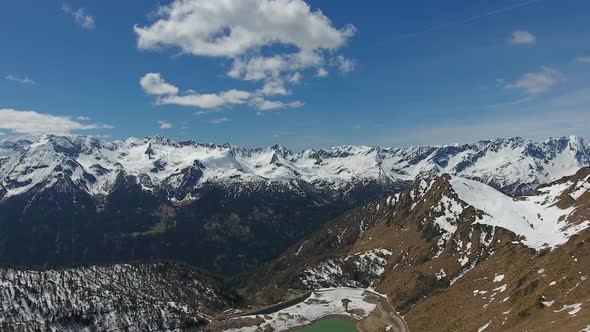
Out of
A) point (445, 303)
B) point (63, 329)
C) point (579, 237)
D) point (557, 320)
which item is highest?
point (579, 237)

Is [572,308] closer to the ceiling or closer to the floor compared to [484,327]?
Result: closer to the ceiling

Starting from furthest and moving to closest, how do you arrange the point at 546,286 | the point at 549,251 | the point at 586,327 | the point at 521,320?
the point at 549,251 → the point at 546,286 → the point at 521,320 → the point at 586,327

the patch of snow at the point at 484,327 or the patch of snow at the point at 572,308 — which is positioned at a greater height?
the patch of snow at the point at 572,308

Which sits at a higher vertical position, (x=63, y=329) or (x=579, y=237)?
(x=579, y=237)

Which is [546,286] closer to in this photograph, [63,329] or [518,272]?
[518,272]

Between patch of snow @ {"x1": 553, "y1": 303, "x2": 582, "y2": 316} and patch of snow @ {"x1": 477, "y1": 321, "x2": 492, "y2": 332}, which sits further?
patch of snow @ {"x1": 477, "y1": 321, "x2": 492, "y2": 332}

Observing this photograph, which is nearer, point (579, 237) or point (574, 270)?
point (574, 270)

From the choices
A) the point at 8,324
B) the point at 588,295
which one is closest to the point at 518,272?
the point at 588,295

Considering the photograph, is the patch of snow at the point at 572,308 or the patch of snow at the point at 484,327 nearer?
the patch of snow at the point at 572,308

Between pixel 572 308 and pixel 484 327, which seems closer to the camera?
pixel 572 308

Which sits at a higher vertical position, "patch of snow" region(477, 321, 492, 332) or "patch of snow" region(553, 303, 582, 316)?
"patch of snow" region(553, 303, 582, 316)

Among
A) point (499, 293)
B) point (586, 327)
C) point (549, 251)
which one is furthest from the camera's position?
point (549, 251)
